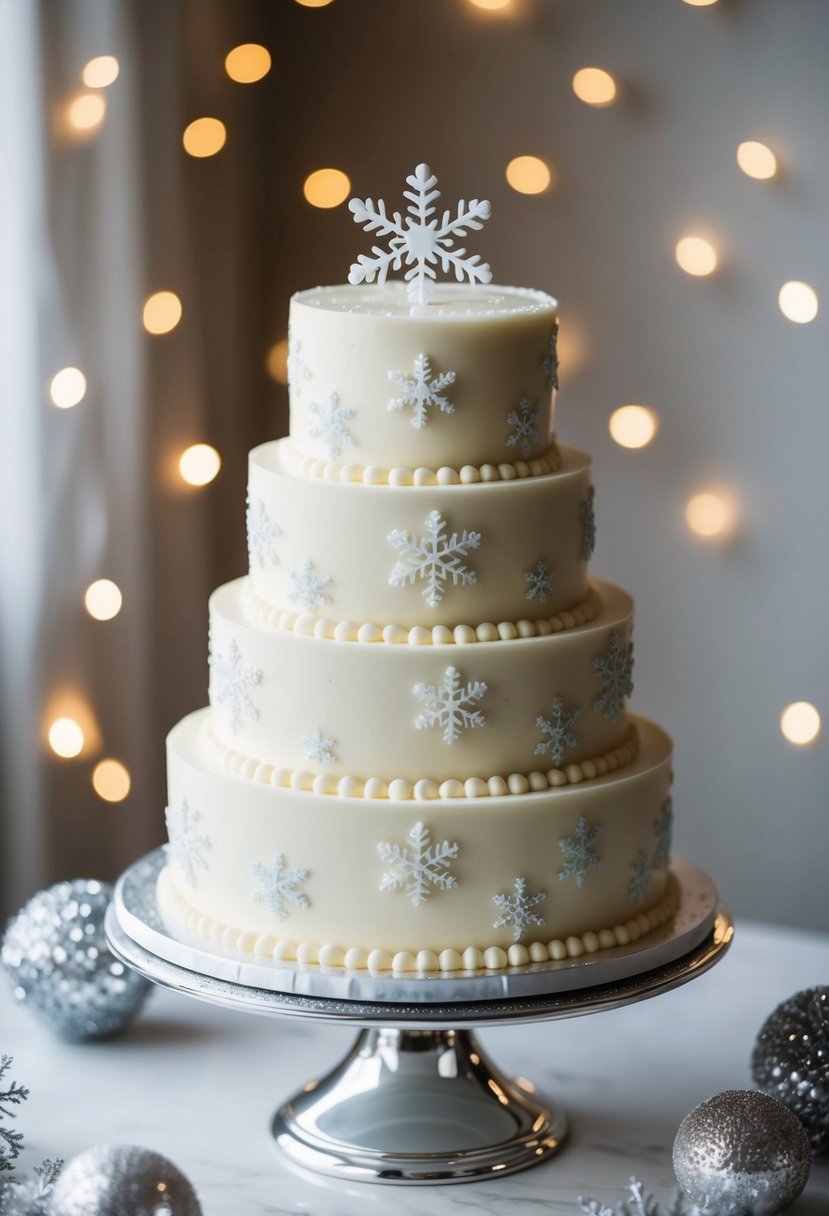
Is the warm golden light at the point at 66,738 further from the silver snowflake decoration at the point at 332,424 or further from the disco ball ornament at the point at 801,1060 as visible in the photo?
the disco ball ornament at the point at 801,1060

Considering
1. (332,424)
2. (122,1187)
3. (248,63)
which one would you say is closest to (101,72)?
(248,63)

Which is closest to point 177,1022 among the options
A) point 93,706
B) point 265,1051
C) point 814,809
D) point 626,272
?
point 265,1051

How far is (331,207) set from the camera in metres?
2.80

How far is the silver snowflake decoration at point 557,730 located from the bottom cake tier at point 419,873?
0.14ft

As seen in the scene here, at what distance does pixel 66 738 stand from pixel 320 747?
89 centimetres

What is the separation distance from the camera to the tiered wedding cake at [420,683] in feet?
5.63

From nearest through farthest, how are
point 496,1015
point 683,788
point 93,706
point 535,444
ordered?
point 496,1015
point 535,444
point 93,706
point 683,788

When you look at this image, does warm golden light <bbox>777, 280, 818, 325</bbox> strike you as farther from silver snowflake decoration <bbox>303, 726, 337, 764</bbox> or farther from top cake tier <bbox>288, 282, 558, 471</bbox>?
silver snowflake decoration <bbox>303, 726, 337, 764</bbox>

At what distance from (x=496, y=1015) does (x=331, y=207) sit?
5.23 feet

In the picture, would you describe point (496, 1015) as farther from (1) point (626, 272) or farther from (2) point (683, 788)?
(1) point (626, 272)

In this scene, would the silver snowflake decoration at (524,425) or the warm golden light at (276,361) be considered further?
the warm golden light at (276,361)

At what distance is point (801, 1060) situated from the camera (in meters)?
1.92

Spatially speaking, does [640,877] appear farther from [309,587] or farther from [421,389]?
[421,389]

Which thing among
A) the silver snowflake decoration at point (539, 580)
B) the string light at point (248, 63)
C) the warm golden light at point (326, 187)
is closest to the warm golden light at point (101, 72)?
the string light at point (248, 63)
